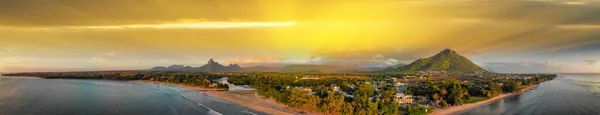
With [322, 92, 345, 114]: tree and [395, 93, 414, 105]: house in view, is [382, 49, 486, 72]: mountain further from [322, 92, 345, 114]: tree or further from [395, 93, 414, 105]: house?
[322, 92, 345, 114]: tree

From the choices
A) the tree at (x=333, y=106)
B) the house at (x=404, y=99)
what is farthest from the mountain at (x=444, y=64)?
the tree at (x=333, y=106)

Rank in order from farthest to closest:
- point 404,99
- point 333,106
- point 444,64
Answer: point 444,64
point 404,99
point 333,106

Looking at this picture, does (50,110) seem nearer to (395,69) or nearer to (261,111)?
(261,111)

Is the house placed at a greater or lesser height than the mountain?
lesser

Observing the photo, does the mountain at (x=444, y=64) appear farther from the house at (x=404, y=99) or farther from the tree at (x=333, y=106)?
the tree at (x=333, y=106)

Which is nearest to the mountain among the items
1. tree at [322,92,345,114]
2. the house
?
the house

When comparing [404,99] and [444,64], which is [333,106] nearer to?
[404,99]

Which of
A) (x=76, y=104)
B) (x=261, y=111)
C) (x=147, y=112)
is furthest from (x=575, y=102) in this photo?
(x=76, y=104)

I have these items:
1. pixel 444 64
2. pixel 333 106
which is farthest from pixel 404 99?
pixel 444 64

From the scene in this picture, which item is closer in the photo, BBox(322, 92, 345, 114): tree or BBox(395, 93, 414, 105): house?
BBox(322, 92, 345, 114): tree
